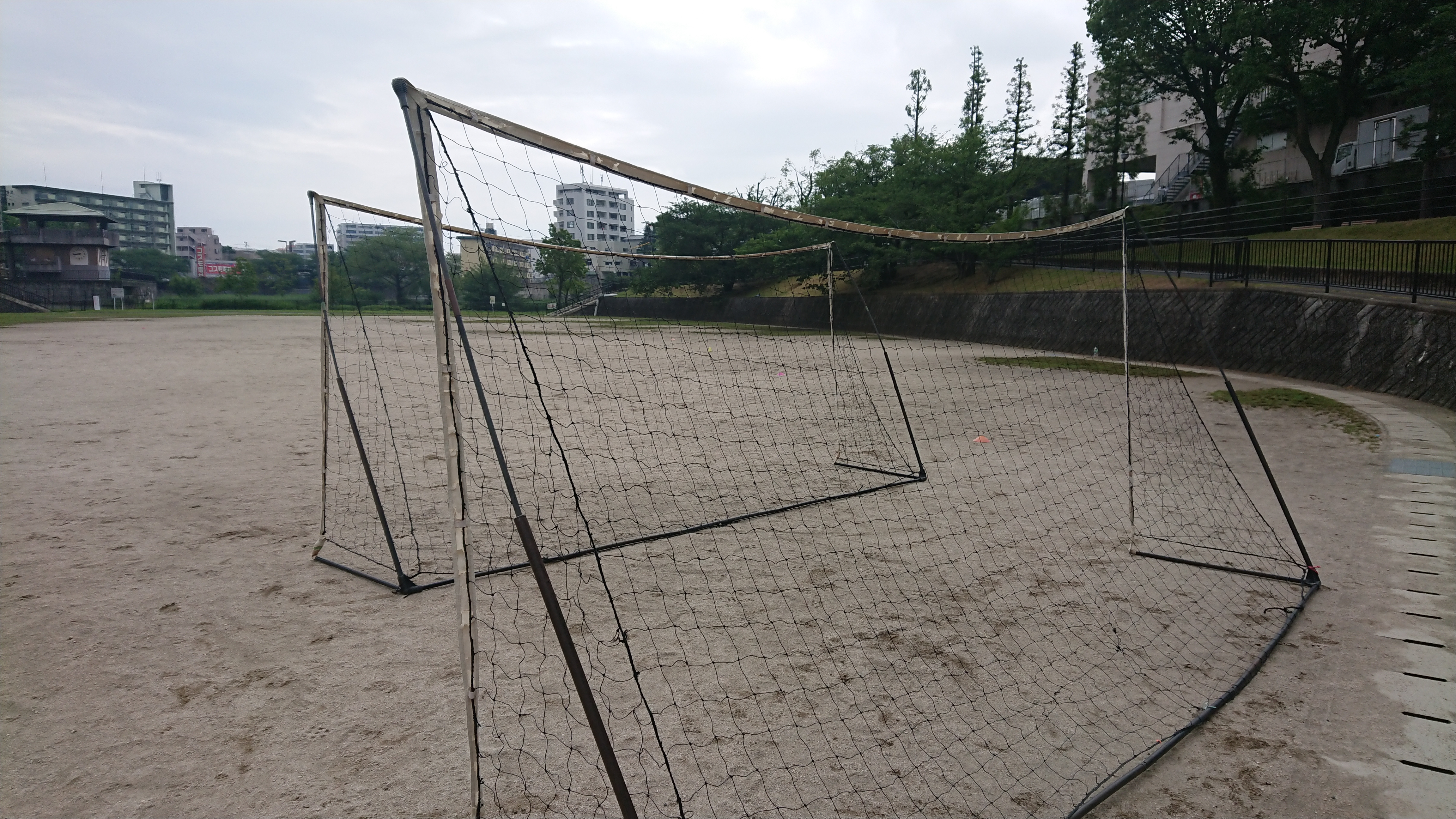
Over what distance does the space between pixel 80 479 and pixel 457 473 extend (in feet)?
17.6

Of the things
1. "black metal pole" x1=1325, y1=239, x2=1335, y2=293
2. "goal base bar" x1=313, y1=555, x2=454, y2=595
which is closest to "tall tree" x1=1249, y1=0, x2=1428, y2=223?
"black metal pole" x1=1325, y1=239, x2=1335, y2=293

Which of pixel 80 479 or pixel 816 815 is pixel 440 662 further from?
pixel 80 479

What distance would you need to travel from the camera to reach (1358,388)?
33.5ft

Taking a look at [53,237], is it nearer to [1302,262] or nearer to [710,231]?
[710,231]

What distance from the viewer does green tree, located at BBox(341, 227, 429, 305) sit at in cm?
1568

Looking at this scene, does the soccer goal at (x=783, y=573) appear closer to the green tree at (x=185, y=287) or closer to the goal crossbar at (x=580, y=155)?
the goal crossbar at (x=580, y=155)

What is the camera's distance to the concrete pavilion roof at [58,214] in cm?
4869

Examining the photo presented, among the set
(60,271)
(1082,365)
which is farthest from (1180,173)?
(60,271)

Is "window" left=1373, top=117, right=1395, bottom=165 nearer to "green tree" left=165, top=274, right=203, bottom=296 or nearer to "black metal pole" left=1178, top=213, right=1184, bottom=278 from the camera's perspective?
"black metal pole" left=1178, top=213, right=1184, bottom=278

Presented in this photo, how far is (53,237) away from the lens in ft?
161

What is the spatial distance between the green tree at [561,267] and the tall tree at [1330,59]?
51.7ft

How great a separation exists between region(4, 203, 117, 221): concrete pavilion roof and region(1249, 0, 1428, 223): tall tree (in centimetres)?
6258

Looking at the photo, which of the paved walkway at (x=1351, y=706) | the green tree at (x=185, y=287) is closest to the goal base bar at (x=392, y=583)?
the paved walkway at (x=1351, y=706)

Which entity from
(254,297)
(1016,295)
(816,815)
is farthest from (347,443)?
(254,297)
